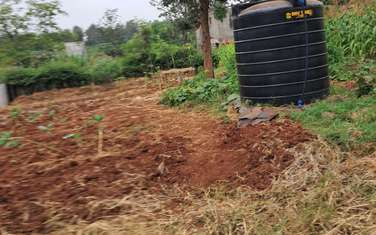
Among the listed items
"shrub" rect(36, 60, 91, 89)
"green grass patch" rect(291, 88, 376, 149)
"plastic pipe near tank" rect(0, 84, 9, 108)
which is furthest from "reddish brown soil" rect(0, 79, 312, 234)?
"shrub" rect(36, 60, 91, 89)

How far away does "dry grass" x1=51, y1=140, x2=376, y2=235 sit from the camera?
2.64m

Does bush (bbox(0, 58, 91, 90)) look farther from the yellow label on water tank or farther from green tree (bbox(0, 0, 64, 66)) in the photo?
the yellow label on water tank

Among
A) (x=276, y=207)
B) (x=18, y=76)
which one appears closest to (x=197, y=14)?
(x=18, y=76)

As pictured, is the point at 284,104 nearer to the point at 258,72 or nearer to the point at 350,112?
the point at 258,72

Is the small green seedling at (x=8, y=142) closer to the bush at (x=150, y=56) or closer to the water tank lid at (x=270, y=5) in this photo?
the water tank lid at (x=270, y=5)

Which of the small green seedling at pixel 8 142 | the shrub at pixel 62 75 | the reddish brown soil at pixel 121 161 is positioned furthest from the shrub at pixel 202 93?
the shrub at pixel 62 75

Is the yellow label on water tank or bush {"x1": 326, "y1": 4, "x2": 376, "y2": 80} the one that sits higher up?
the yellow label on water tank

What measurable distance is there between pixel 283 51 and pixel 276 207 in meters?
3.04

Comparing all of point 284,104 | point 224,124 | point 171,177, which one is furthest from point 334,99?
point 171,177

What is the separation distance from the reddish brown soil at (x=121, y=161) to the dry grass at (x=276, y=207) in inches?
5.8

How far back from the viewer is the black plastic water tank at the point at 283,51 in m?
5.50

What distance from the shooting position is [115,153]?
13.3 feet

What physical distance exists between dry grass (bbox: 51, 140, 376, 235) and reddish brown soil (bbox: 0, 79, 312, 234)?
0.49ft

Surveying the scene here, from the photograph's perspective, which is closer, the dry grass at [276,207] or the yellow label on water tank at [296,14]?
the dry grass at [276,207]
